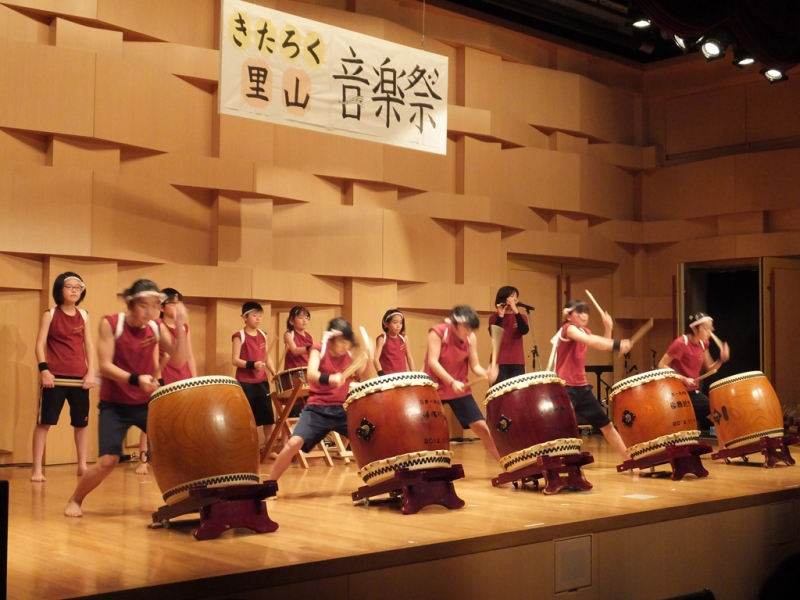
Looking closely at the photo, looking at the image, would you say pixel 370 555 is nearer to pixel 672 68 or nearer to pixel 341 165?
pixel 341 165

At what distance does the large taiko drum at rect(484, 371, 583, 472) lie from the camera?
4840mm

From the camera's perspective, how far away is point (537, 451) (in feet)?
15.9

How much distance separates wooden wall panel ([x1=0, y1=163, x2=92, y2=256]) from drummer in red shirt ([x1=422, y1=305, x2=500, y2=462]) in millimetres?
2898

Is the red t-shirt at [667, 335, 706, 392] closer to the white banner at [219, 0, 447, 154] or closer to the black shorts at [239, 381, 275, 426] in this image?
the white banner at [219, 0, 447, 154]

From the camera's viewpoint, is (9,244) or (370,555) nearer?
(370,555)

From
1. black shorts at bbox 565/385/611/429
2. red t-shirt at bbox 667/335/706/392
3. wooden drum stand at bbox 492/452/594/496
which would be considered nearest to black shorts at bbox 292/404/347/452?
wooden drum stand at bbox 492/452/594/496

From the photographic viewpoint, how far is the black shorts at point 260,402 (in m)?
6.77

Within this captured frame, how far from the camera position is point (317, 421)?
4707mm

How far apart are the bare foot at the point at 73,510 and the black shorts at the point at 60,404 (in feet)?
5.12

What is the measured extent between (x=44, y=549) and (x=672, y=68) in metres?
8.90

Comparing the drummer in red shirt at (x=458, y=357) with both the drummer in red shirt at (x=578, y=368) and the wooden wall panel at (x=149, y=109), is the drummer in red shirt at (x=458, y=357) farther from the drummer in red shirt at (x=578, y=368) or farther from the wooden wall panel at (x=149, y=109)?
the wooden wall panel at (x=149, y=109)

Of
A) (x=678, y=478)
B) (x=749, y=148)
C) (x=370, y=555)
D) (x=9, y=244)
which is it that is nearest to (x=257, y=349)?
(x=9, y=244)

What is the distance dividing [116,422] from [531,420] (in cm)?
212

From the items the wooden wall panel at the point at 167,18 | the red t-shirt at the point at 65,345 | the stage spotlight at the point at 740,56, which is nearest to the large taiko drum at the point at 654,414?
the stage spotlight at the point at 740,56
